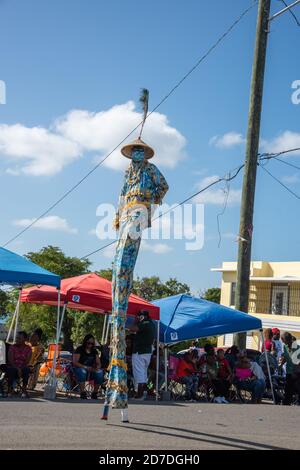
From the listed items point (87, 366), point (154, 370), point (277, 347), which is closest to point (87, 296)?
point (87, 366)

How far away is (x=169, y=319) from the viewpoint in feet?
46.7

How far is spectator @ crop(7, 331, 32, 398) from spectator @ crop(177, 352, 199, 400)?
358cm

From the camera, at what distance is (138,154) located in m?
8.30

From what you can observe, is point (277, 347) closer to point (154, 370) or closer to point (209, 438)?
point (154, 370)

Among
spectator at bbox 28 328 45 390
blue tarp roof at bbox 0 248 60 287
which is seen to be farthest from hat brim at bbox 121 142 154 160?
spectator at bbox 28 328 45 390

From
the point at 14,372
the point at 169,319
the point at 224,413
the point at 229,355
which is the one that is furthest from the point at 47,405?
the point at 229,355

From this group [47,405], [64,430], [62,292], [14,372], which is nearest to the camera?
[64,430]

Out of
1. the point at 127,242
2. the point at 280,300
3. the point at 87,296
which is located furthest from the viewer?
the point at 280,300

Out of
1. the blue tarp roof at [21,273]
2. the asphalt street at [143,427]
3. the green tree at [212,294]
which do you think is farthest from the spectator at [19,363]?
the green tree at [212,294]

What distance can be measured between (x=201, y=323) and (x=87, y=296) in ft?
9.09

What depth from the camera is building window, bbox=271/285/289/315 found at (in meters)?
37.4
